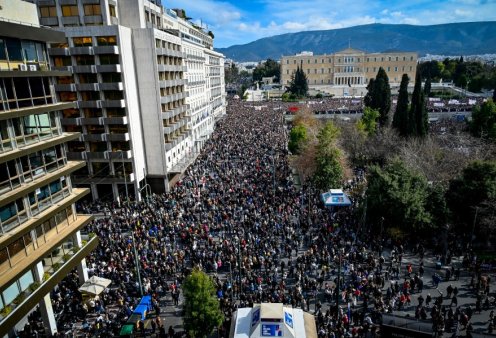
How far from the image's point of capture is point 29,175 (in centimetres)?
1581

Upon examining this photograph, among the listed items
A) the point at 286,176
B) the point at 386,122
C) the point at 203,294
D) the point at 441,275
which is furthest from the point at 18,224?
the point at 386,122

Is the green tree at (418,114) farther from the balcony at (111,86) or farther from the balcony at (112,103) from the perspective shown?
the balcony at (111,86)

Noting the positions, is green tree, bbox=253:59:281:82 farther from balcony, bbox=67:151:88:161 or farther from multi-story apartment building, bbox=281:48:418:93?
balcony, bbox=67:151:88:161

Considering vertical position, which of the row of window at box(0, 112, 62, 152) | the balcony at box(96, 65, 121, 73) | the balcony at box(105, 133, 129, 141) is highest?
the balcony at box(96, 65, 121, 73)

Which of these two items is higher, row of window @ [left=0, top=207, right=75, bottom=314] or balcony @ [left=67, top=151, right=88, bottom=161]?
balcony @ [left=67, top=151, right=88, bottom=161]

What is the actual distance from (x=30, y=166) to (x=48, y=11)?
22541mm

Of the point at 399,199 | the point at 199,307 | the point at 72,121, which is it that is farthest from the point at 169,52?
the point at 199,307

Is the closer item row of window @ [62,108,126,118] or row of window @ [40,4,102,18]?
row of window @ [40,4,102,18]

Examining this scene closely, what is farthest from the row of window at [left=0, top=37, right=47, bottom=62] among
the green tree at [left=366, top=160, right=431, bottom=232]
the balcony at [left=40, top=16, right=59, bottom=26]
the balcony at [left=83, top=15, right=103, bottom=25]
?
the green tree at [left=366, top=160, right=431, bottom=232]

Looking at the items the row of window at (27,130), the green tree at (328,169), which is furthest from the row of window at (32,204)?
the green tree at (328,169)

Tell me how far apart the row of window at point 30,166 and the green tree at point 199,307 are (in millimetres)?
8657

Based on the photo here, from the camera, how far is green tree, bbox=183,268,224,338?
14.9 m

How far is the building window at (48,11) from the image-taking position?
31.2m

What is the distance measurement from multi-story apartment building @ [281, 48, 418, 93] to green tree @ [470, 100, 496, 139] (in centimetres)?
9465
